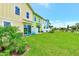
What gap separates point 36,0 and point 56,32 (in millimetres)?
1173

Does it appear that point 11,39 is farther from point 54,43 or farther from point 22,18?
point 54,43

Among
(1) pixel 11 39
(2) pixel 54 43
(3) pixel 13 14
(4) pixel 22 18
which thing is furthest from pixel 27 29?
(2) pixel 54 43

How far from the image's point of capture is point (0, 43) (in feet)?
15.5

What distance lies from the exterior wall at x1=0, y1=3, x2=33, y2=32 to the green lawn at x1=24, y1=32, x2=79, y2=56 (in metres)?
0.61

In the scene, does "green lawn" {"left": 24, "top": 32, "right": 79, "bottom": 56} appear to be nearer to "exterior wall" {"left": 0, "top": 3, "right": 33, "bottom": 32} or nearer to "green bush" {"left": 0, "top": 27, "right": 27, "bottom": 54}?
"green bush" {"left": 0, "top": 27, "right": 27, "bottom": 54}

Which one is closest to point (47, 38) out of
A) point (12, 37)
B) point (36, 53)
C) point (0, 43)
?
point (36, 53)

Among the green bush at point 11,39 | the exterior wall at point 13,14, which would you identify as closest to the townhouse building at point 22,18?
the exterior wall at point 13,14

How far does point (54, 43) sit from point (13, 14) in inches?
62.4

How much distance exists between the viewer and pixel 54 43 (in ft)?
16.9

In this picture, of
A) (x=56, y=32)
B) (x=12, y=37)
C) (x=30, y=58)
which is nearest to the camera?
(x=30, y=58)

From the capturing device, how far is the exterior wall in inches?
199

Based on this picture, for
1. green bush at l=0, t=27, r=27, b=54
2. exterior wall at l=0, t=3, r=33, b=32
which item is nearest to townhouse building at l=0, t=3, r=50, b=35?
exterior wall at l=0, t=3, r=33, b=32

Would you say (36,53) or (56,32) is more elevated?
(56,32)

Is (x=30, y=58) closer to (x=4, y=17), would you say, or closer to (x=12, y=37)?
(x=12, y=37)
